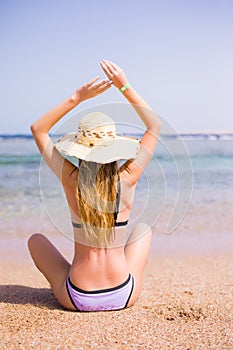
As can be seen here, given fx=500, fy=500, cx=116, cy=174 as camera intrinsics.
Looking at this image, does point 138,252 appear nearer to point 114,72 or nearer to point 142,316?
point 142,316

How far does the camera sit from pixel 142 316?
10.3 ft

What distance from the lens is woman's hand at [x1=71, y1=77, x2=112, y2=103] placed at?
10.3ft

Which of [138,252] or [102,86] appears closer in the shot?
[102,86]

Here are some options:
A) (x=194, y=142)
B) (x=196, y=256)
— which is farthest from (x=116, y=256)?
(x=194, y=142)

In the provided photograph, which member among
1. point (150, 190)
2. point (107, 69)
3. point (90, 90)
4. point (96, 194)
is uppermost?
point (107, 69)

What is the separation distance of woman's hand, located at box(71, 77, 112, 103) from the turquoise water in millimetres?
504

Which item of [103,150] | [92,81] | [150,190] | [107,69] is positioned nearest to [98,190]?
[103,150]

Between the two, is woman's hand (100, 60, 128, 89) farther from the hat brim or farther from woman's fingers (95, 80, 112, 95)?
the hat brim

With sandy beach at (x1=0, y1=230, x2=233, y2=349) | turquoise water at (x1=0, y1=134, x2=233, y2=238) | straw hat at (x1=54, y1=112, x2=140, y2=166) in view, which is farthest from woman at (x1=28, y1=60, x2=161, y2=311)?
turquoise water at (x1=0, y1=134, x2=233, y2=238)

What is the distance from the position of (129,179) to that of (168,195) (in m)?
5.91

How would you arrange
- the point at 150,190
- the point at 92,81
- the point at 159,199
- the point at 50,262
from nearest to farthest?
the point at 92,81 < the point at 50,262 < the point at 150,190 < the point at 159,199

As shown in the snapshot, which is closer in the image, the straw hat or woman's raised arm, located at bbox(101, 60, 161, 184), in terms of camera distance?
the straw hat

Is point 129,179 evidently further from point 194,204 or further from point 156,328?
point 194,204

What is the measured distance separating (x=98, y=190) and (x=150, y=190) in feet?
6.61
